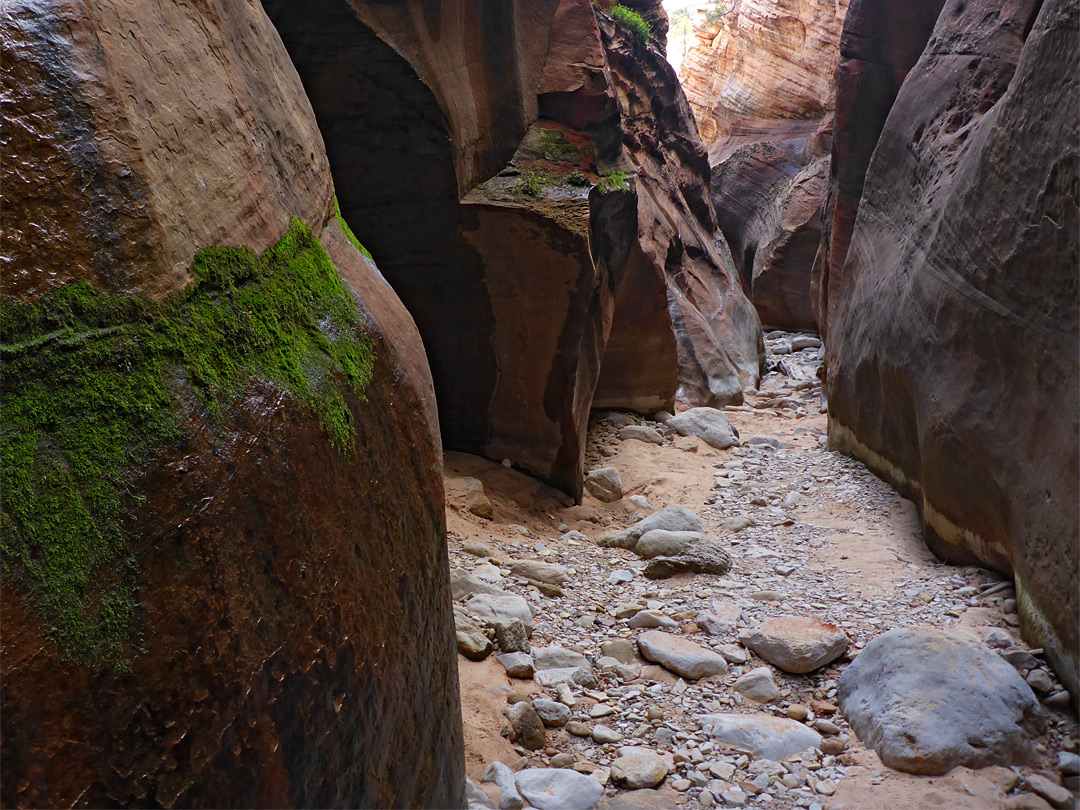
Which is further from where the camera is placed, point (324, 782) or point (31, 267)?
point (324, 782)

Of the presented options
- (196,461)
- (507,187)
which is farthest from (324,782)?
(507,187)

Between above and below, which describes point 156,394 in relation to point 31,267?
below

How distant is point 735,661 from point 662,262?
5.30m

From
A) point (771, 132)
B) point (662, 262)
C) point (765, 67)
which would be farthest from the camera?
point (765, 67)

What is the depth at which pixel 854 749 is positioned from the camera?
2852 millimetres

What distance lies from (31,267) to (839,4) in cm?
1986

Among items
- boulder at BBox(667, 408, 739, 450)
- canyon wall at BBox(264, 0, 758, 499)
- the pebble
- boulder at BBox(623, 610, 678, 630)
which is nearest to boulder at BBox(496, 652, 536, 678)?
the pebble

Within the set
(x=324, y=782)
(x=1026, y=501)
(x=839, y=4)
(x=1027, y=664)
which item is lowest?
(x=1027, y=664)

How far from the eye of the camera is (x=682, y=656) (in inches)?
137

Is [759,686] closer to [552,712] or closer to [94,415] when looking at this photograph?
[552,712]

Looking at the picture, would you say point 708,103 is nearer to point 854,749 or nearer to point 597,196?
point 597,196

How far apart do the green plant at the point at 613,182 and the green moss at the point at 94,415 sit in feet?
14.4

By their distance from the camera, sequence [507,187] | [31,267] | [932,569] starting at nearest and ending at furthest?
[31,267], [932,569], [507,187]

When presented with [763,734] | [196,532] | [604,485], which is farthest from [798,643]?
[604,485]
